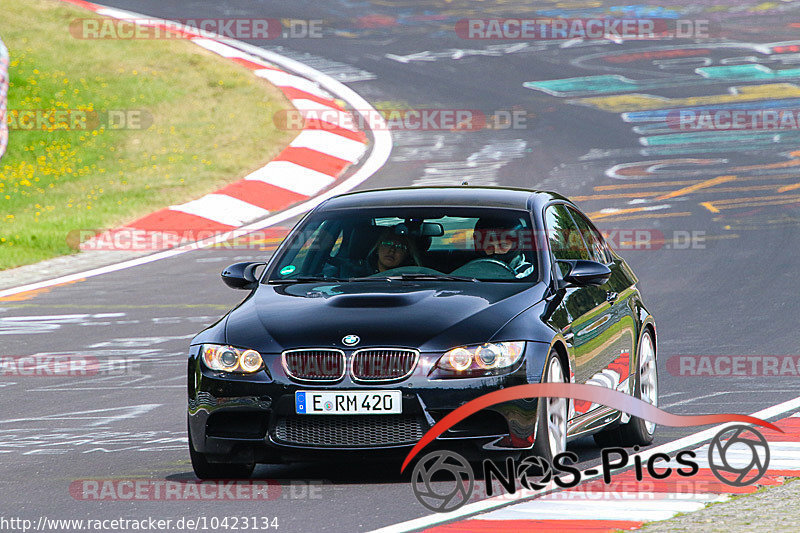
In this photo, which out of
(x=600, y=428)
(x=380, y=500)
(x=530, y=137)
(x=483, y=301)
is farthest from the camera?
(x=530, y=137)

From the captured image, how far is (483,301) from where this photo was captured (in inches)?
294

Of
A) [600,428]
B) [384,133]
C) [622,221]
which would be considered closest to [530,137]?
[384,133]

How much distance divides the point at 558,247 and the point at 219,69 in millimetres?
17284

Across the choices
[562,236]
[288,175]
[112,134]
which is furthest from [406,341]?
[112,134]

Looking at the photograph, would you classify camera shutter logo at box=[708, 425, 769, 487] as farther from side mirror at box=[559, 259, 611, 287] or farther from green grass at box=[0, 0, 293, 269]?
green grass at box=[0, 0, 293, 269]

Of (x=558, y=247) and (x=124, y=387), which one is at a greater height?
(x=558, y=247)

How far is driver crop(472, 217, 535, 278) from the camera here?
812 centimetres

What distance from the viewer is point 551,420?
7.19 meters

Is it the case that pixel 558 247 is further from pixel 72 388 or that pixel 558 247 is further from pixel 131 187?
pixel 131 187
